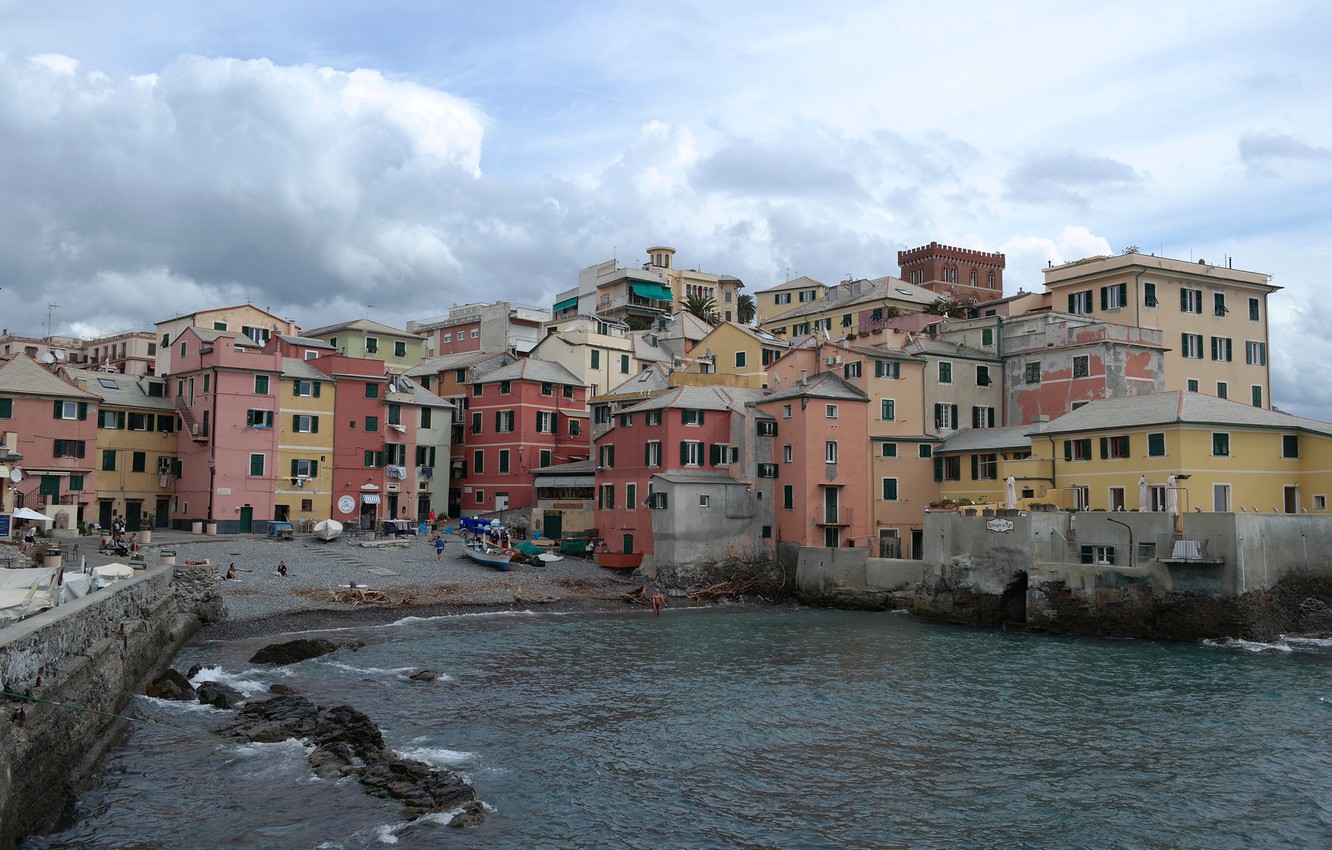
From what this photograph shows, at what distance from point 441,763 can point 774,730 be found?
9.91 meters

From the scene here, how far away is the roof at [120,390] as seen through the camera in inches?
2749

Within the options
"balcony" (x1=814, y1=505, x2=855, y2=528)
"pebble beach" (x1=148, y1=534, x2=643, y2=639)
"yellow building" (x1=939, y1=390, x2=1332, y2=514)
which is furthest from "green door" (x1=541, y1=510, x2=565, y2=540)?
"yellow building" (x1=939, y1=390, x2=1332, y2=514)

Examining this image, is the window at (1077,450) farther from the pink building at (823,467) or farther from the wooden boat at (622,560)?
the wooden boat at (622,560)

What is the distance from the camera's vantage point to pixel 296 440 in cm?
7019

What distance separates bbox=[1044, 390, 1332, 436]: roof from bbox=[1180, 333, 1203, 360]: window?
1997cm

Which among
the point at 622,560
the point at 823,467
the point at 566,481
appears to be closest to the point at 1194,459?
the point at 823,467

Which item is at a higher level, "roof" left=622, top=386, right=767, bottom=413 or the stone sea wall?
"roof" left=622, top=386, right=767, bottom=413

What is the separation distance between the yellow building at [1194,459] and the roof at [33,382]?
5757 cm

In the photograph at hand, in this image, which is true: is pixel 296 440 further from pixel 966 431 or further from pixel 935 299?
pixel 935 299

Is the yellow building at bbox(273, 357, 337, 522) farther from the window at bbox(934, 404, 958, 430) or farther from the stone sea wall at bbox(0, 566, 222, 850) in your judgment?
the window at bbox(934, 404, 958, 430)

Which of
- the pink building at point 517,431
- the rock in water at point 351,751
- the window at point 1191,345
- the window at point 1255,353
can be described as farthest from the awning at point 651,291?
the rock in water at point 351,751

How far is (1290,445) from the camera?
52875mm

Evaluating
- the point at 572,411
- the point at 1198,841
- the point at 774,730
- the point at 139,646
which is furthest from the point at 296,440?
the point at 1198,841

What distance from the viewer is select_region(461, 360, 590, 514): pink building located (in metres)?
80.2
